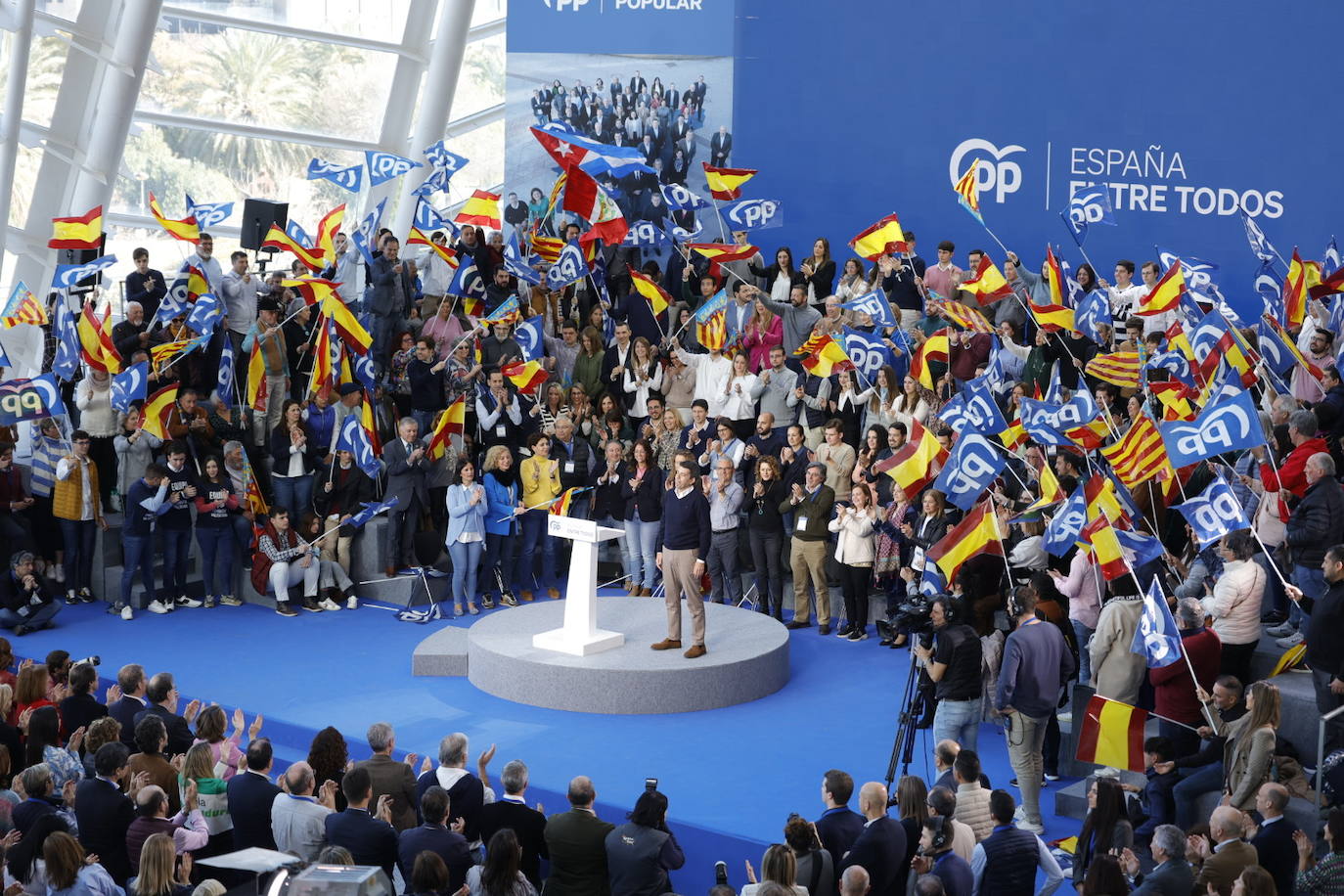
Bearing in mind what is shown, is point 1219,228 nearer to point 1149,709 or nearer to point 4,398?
point 1149,709

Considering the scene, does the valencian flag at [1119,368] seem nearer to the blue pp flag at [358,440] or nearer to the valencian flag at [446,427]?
the valencian flag at [446,427]

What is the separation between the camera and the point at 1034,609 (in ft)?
39.0

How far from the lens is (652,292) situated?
1853 cm

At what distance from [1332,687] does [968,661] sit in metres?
2.40

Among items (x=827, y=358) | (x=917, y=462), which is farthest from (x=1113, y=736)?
(x=827, y=358)

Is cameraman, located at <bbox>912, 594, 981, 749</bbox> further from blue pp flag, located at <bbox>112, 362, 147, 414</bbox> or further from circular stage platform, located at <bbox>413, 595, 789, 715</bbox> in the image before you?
blue pp flag, located at <bbox>112, 362, 147, 414</bbox>

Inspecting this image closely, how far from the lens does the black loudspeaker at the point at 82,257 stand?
60.3 feet

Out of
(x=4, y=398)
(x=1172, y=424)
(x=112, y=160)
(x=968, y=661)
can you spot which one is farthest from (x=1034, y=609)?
(x=112, y=160)

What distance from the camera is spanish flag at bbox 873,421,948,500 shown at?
1362 centimetres

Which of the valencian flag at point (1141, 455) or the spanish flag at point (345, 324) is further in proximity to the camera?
the spanish flag at point (345, 324)

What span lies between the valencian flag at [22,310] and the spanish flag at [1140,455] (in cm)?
1095

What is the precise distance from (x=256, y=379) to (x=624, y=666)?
580 centimetres

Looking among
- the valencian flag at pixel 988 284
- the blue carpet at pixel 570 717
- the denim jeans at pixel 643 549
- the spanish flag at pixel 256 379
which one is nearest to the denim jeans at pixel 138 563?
the blue carpet at pixel 570 717

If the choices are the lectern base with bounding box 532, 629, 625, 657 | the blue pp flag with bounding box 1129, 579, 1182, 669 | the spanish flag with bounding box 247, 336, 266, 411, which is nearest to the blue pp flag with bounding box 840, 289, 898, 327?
the lectern base with bounding box 532, 629, 625, 657
